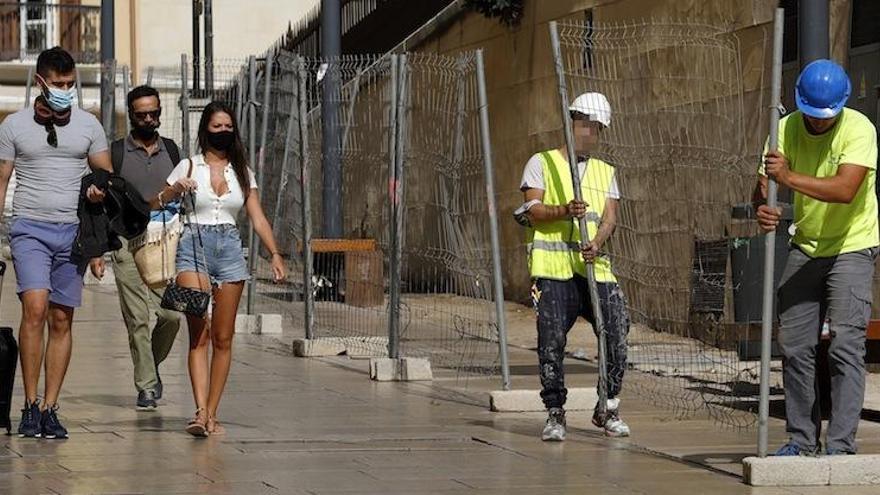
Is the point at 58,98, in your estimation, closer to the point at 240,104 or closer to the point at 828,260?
the point at 828,260

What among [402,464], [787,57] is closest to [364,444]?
[402,464]

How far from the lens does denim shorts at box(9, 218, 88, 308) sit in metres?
10.6

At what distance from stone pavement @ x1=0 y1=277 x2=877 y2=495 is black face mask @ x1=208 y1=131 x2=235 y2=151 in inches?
59.7

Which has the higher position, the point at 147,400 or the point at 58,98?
the point at 58,98

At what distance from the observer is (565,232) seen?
10.8 metres

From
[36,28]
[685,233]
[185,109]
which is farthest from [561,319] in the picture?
[36,28]

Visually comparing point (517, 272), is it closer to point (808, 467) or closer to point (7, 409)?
point (7, 409)

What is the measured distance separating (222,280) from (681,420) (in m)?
2.72

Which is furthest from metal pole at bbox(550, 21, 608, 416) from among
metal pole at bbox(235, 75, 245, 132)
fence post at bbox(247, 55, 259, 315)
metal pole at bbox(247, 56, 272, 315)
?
metal pole at bbox(235, 75, 245, 132)

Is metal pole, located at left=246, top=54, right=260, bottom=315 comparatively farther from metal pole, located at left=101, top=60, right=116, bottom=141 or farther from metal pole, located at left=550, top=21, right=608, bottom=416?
metal pole, located at left=550, top=21, right=608, bottom=416

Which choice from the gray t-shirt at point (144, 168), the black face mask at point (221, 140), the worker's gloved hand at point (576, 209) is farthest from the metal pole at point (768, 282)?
the gray t-shirt at point (144, 168)

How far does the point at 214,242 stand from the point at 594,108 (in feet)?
6.98

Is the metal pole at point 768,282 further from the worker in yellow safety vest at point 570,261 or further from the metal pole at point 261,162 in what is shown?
the metal pole at point 261,162

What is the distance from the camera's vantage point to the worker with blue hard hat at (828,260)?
9.13 meters
